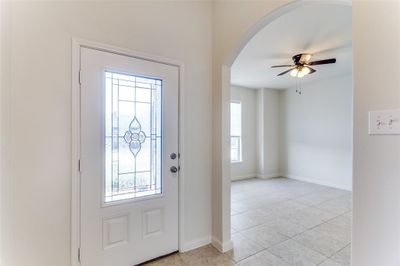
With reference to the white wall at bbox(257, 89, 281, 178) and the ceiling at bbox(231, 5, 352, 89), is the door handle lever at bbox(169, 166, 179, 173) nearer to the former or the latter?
the ceiling at bbox(231, 5, 352, 89)

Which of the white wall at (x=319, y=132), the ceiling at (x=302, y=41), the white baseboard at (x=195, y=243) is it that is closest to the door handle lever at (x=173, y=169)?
the white baseboard at (x=195, y=243)

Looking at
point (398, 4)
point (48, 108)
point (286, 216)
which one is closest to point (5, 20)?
point (48, 108)

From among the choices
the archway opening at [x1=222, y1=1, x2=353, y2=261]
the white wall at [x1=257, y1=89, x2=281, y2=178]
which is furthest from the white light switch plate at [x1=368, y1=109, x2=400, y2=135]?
the white wall at [x1=257, y1=89, x2=281, y2=178]

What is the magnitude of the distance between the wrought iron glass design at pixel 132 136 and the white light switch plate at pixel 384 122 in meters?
1.71

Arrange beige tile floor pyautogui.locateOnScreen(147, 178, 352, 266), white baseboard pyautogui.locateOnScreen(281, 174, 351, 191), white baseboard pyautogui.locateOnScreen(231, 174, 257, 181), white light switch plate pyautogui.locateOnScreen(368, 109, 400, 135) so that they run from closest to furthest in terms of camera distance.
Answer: white light switch plate pyautogui.locateOnScreen(368, 109, 400, 135)
beige tile floor pyautogui.locateOnScreen(147, 178, 352, 266)
white baseboard pyautogui.locateOnScreen(281, 174, 351, 191)
white baseboard pyautogui.locateOnScreen(231, 174, 257, 181)

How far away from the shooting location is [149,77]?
2.04 m

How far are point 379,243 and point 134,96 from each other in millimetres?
2077

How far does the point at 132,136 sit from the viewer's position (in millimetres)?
1947

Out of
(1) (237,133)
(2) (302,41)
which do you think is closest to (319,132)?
(1) (237,133)

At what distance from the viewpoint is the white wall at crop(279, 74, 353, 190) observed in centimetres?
472

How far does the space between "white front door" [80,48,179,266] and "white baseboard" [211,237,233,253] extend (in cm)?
47

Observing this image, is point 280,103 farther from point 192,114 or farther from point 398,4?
point 398,4

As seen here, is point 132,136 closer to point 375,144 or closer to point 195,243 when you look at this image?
point 195,243

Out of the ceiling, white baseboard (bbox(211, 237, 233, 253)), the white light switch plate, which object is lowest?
white baseboard (bbox(211, 237, 233, 253))
